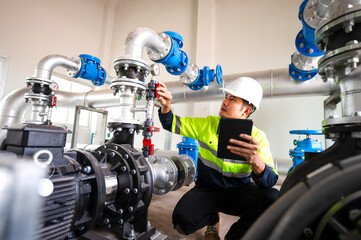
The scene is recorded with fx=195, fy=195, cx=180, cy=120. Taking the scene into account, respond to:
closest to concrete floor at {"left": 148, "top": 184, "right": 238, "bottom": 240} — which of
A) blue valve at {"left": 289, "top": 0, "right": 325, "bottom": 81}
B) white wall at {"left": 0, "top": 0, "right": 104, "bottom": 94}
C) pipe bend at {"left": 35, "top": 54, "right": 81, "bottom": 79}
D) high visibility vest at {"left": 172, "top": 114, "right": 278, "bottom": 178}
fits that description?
high visibility vest at {"left": 172, "top": 114, "right": 278, "bottom": 178}

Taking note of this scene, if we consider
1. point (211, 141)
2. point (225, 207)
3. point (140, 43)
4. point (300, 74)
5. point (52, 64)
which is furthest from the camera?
point (52, 64)

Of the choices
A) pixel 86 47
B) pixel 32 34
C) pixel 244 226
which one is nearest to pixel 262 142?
pixel 244 226

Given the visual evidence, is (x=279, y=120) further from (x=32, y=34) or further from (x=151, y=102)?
(x=32, y=34)

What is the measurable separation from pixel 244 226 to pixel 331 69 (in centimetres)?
73

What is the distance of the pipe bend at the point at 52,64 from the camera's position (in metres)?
1.46

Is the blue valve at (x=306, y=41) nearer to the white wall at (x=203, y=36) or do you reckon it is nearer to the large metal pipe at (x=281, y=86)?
the large metal pipe at (x=281, y=86)

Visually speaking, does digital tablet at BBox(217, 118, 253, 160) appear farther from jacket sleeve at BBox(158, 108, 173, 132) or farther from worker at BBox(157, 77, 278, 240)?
jacket sleeve at BBox(158, 108, 173, 132)

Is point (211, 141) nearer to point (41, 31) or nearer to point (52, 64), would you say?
point (52, 64)

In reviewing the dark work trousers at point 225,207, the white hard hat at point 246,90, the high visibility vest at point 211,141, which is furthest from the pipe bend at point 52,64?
the dark work trousers at point 225,207

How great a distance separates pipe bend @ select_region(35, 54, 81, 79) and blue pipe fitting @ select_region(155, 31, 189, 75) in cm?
87

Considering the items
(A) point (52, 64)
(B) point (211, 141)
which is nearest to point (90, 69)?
(A) point (52, 64)

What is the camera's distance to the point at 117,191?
0.61 m

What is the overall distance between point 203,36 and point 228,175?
7.98 ft

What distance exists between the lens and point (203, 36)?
291cm
